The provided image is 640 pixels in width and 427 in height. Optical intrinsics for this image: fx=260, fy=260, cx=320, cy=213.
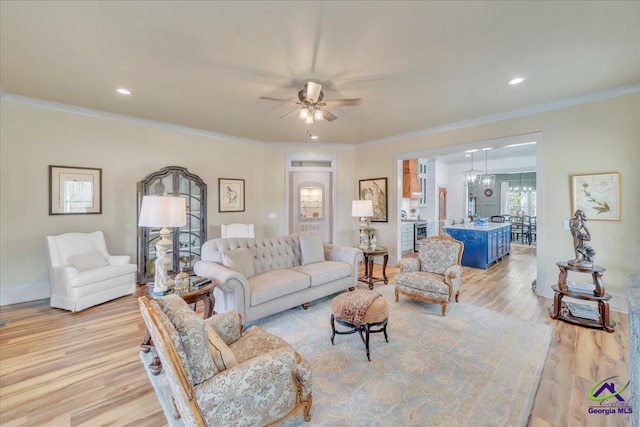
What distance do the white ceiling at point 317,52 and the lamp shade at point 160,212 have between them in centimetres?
145

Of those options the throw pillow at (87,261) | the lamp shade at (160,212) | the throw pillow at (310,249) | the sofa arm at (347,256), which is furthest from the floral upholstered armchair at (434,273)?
the throw pillow at (87,261)

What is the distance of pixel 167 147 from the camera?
16.1ft

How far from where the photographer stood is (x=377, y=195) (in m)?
Answer: 6.07

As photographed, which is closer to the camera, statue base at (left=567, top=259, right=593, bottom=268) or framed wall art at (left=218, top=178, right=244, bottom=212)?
statue base at (left=567, top=259, right=593, bottom=268)

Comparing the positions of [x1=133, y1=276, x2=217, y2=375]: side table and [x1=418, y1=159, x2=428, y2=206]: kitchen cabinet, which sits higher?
[x1=418, y1=159, x2=428, y2=206]: kitchen cabinet

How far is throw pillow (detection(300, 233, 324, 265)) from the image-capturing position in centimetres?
407

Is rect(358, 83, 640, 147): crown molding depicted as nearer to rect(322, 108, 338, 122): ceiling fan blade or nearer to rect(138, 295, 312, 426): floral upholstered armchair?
rect(322, 108, 338, 122): ceiling fan blade

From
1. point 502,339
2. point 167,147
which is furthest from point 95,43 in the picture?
point 502,339

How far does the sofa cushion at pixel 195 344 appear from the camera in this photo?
4.36 feet

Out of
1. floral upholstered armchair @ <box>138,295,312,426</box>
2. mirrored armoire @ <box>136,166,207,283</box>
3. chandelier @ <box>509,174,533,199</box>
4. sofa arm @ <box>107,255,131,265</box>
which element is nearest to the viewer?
floral upholstered armchair @ <box>138,295,312,426</box>

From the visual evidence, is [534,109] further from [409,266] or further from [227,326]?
[227,326]

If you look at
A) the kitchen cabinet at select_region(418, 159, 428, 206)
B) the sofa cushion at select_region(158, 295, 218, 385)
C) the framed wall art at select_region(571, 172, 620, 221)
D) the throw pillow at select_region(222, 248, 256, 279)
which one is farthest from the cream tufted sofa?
the kitchen cabinet at select_region(418, 159, 428, 206)

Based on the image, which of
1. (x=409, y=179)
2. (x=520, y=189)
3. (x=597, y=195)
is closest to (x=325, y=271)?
(x=597, y=195)

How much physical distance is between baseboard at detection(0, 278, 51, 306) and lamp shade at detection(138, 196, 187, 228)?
2.80m
